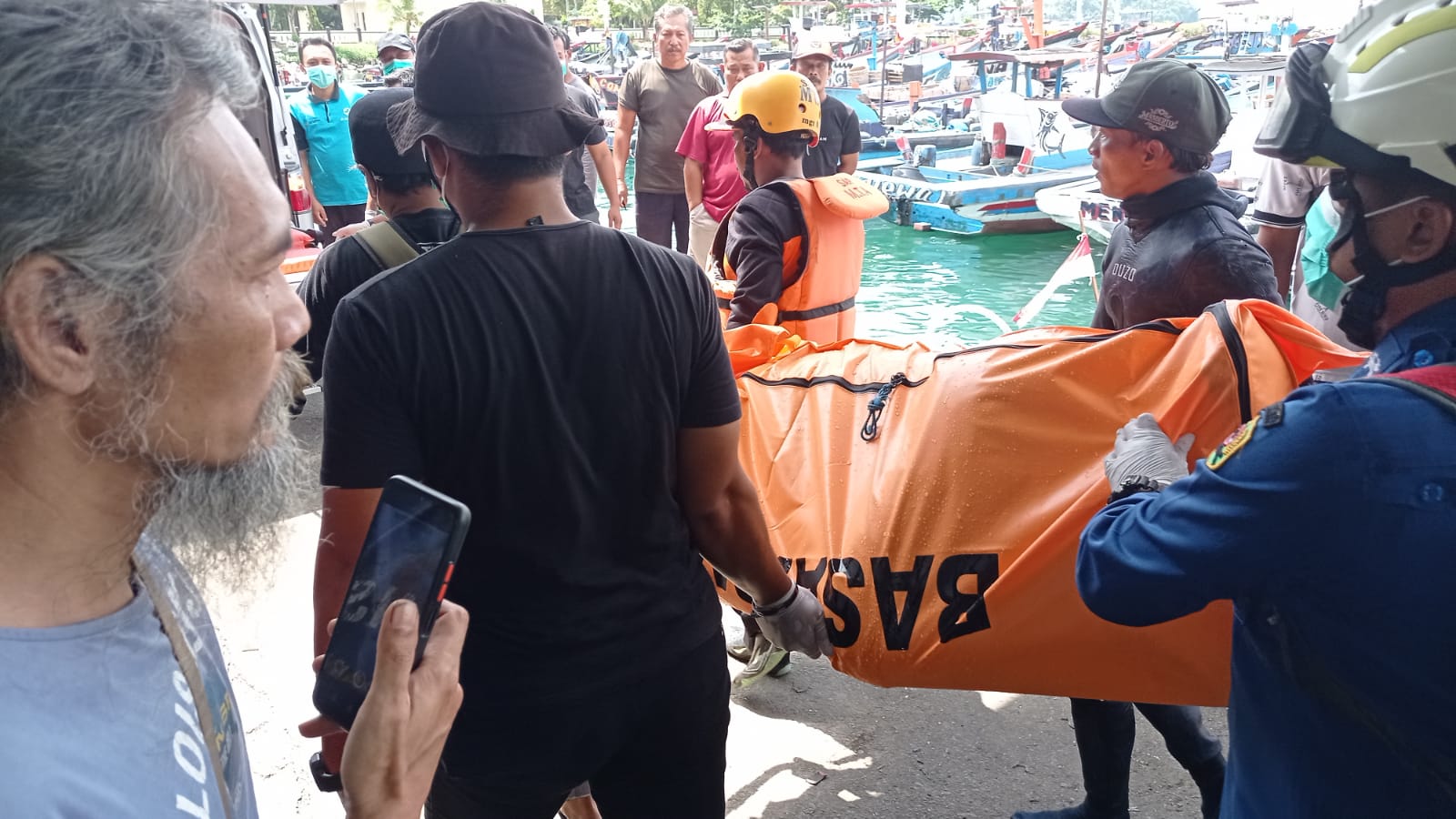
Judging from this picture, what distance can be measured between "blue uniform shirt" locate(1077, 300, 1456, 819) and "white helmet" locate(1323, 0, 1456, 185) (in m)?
0.21

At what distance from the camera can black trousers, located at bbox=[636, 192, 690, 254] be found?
7152 millimetres

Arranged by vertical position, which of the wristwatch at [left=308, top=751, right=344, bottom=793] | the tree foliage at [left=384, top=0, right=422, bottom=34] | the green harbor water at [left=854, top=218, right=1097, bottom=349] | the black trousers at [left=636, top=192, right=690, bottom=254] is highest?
the tree foliage at [left=384, top=0, right=422, bottom=34]

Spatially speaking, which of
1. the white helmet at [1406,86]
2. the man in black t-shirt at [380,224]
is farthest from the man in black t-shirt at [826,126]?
the white helmet at [1406,86]

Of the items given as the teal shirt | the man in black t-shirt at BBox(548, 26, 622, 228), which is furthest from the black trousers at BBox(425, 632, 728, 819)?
the teal shirt

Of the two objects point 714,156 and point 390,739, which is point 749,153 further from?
point 390,739

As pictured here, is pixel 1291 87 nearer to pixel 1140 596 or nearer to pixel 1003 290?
pixel 1140 596

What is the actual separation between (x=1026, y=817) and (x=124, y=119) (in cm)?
278

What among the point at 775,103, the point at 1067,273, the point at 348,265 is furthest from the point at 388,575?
the point at 1067,273

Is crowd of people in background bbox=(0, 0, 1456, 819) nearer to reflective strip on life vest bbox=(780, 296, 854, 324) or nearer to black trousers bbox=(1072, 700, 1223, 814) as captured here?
black trousers bbox=(1072, 700, 1223, 814)

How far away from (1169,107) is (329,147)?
6.48 m

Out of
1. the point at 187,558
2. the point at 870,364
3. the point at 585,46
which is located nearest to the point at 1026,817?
the point at 870,364

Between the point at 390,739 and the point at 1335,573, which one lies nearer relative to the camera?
the point at 390,739

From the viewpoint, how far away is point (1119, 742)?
264 cm

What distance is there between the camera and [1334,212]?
1.42 metres
